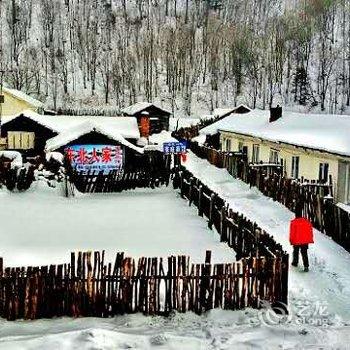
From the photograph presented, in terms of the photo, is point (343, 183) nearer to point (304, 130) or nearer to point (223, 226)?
point (304, 130)

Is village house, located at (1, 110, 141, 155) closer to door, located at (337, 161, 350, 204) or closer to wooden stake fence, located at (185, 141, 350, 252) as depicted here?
wooden stake fence, located at (185, 141, 350, 252)

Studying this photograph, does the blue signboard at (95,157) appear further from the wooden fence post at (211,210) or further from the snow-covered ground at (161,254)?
the wooden fence post at (211,210)

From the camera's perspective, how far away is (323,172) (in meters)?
23.6

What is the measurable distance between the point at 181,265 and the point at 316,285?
3589mm

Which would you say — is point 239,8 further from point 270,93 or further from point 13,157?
point 13,157

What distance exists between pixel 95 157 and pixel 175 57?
5832 centimetres

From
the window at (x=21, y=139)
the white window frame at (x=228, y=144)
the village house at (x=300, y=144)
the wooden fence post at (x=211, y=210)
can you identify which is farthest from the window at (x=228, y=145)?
the wooden fence post at (x=211, y=210)

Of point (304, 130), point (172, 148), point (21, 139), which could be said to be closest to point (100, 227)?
point (304, 130)

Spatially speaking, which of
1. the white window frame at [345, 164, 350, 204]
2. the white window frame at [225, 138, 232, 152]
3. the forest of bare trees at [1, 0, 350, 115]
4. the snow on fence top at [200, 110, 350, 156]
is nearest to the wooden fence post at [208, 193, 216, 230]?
the snow on fence top at [200, 110, 350, 156]

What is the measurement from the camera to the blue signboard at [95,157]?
1096 inches

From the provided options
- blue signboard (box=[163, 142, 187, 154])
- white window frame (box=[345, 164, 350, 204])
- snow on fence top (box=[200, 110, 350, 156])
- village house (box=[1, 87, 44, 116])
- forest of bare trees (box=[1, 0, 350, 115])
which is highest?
forest of bare trees (box=[1, 0, 350, 115])

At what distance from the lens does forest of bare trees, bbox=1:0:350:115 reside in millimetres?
81250

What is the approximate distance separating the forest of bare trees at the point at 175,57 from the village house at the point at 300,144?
4407 centimetres

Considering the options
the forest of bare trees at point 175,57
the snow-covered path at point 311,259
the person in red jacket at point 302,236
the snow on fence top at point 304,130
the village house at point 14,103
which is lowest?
the snow-covered path at point 311,259
